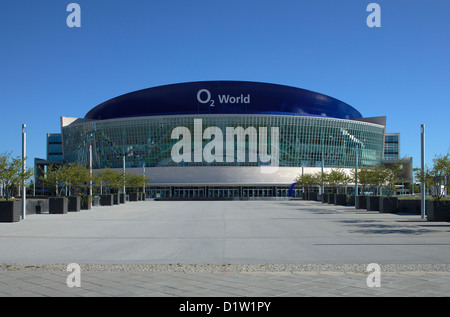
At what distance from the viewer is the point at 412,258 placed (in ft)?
36.4

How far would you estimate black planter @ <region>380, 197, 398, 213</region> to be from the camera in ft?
105

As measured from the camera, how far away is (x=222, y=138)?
88.5 meters

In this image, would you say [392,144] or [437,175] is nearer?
[437,175]

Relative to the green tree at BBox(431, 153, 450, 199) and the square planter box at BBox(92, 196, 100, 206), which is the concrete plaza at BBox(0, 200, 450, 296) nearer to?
the green tree at BBox(431, 153, 450, 199)

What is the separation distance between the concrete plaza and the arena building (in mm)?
69134

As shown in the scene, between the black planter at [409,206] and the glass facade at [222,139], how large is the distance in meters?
56.8

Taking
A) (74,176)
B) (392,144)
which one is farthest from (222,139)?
(392,144)

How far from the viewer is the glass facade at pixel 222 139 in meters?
88.4

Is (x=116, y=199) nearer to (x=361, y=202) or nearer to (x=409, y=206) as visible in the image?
(x=361, y=202)

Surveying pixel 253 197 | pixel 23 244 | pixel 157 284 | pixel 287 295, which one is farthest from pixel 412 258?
pixel 253 197

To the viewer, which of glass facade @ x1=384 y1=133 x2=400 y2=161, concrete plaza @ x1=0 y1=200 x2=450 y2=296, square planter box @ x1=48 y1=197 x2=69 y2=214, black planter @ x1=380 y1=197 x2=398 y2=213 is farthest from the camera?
glass facade @ x1=384 y1=133 x2=400 y2=161

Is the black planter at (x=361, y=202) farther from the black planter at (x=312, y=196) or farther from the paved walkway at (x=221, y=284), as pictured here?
the black planter at (x=312, y=196)

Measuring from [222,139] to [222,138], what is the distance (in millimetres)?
205

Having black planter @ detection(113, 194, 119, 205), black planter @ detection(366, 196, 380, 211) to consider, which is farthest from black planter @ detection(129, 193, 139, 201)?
black planter @ detection(366, 196, 380, 211)
